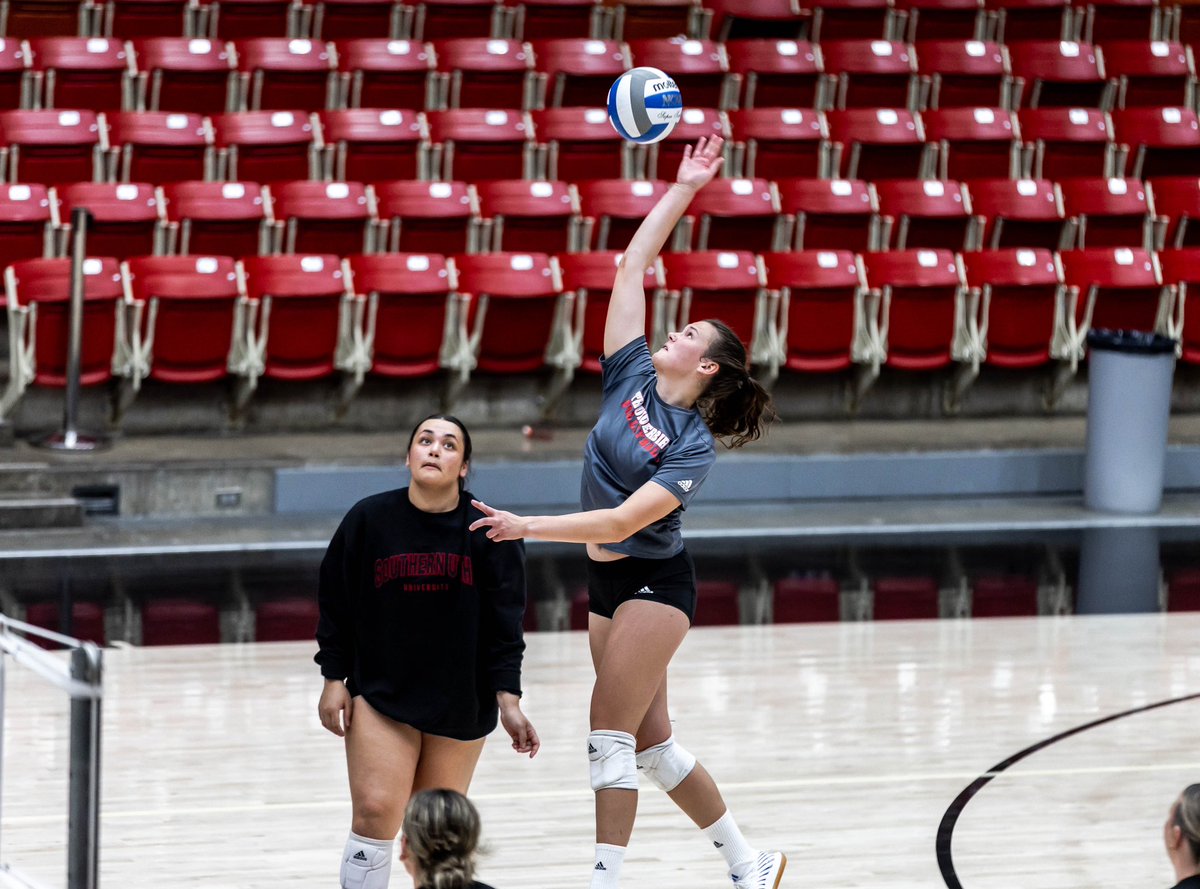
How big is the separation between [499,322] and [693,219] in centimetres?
129

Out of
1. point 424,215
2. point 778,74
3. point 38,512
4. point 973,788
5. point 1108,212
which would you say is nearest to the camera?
point 973,788

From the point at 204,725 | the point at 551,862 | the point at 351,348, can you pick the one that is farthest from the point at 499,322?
the point at 551,862

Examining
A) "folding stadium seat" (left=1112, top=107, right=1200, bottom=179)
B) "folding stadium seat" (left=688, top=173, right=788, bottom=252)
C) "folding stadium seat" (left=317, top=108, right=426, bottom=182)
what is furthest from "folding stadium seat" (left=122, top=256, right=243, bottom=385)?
"folding stadium seat" (left=1112, top=107, right=1200, bottom=179)

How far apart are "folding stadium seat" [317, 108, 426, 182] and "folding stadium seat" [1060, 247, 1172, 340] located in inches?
138

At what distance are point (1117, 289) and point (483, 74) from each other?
365 centimetres

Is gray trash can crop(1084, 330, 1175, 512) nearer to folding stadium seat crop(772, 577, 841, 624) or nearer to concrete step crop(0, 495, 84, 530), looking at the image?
folding stadium seat crop(772, 577, 841, 624)

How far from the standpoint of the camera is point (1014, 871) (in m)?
4.64

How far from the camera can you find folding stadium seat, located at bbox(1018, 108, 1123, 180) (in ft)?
35.5

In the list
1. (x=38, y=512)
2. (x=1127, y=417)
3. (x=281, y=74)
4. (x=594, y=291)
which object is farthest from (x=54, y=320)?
(x=1127, y=417)

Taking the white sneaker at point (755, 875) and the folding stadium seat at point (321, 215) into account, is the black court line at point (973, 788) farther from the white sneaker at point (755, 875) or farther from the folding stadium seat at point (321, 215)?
the folding stadium seat at point (321, 215)

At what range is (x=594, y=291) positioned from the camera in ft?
29.6

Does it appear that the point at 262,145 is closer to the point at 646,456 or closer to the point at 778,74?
the point at 778,74

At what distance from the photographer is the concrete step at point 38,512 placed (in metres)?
7.73

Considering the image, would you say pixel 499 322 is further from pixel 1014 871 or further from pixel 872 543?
pixel 1014 871
